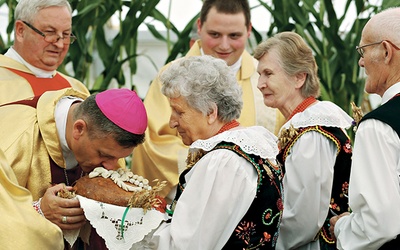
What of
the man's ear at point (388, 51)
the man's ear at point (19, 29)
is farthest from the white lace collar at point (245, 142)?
the man's ear at point (19, 29)

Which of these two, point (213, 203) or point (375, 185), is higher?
point (375, 185)

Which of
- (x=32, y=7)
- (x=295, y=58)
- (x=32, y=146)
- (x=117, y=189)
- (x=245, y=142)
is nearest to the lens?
(x=245, y=142)

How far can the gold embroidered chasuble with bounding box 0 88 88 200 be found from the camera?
13.0ft

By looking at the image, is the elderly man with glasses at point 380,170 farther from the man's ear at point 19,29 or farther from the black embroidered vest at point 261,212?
the man's ear at point 19,29

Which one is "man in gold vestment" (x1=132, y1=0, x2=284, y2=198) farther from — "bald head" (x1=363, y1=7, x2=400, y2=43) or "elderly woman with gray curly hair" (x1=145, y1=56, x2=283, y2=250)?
A: "bald head" (x1=363, y1=7, x2=400, y2=43)

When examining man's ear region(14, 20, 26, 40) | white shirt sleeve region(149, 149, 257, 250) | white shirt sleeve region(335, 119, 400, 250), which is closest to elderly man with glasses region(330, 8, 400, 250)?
white shirt sleeve region(335, 119, 400, 250)

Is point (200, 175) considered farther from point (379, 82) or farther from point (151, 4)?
point (151, 4)

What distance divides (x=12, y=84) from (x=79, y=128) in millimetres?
1282

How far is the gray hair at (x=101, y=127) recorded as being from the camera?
12.6ft

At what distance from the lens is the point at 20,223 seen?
11.8 feet

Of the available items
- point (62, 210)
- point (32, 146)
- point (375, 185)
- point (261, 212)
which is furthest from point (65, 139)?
point (375, 185)

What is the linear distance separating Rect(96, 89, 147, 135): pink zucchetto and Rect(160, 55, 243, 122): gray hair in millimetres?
235

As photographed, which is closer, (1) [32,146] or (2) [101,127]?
(2) [101,127]

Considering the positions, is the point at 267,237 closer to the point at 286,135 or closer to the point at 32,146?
the point at 286,135
